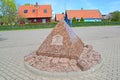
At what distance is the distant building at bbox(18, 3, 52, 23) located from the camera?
177ft

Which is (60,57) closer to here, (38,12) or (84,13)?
(38,12)

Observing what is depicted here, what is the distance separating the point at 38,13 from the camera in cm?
5462

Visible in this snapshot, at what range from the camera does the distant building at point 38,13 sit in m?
53.8

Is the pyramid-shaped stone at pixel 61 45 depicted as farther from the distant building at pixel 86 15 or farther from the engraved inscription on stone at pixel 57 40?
the distant building at pixel 86 15

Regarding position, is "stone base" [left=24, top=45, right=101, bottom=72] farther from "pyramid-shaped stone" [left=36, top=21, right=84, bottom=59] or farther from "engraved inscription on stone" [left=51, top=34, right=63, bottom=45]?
"engraved inscription on stone" [left=51, top=34, right=63, bottom=45]

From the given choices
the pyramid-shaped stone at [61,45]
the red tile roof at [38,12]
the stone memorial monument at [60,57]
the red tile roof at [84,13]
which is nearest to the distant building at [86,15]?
the red tile roof at [84,13]

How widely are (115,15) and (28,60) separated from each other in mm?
55143

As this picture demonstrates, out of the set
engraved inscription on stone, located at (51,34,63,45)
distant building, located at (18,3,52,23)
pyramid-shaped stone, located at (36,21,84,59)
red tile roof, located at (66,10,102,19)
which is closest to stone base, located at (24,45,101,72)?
pyramid-shaped stone, located at (36,21,84,59)

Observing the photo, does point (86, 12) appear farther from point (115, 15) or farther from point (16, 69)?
point (16, 69)

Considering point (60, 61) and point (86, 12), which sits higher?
point (86, 12)

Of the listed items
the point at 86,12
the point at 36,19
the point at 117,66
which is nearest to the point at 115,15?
the point at 86,12

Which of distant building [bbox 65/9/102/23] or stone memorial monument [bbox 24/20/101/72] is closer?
stone memorial monument [bbox 24/20/101/72]

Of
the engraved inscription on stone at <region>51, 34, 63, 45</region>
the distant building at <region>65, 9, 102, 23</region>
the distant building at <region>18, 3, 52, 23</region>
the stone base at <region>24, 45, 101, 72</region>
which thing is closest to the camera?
the stone base at <region>24, 45, 101, 72</region>

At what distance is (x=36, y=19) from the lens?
54750 millimetres
